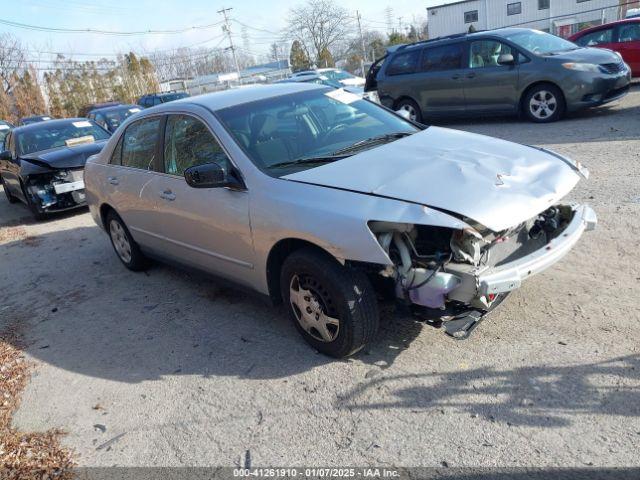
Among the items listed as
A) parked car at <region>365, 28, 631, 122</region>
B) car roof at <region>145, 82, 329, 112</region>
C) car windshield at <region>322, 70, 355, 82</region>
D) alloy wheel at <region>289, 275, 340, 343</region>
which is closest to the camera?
alloy wheel at <region>289, 275, 340, 343</region>

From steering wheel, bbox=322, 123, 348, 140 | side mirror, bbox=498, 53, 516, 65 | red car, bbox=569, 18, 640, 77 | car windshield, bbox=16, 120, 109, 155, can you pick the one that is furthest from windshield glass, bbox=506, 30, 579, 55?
car windshield, bbox=16, 120, 109, 155

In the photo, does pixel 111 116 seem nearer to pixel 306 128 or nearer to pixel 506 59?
pixel 506 59

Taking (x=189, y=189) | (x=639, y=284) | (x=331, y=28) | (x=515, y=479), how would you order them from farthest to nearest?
(x=331, y=28) → (x=189, y=189) → (x=639, y=284) → (x=515, y=479)

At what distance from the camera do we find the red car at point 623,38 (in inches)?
512

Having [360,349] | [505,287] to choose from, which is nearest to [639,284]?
[505,287]

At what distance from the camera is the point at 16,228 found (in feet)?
29.5

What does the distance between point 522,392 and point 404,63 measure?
10522 millimetres

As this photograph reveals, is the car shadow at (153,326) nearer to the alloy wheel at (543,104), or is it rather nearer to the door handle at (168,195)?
the door handle at (168,195)

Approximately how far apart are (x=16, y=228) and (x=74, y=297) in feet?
14.5

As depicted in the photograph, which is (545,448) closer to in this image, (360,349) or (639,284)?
(360,349)

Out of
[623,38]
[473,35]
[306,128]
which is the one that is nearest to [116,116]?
[473,35]

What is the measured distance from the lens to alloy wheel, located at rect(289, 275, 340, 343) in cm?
338

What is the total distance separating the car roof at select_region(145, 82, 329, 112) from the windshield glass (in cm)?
701

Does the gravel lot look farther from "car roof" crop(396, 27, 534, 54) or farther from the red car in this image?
the red car
